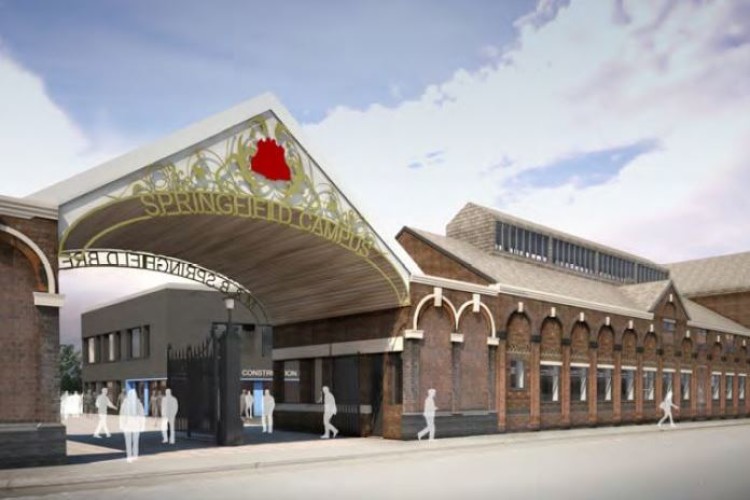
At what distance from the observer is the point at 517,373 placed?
3066cm

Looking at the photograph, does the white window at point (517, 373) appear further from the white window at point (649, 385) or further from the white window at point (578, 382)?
the white window at point (649, 385)

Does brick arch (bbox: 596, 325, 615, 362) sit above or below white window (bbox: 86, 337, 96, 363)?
above

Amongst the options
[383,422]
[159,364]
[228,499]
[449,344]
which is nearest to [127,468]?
[228,499]

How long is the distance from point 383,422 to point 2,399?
42.7 feet

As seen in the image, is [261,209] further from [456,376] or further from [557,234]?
[557,234]

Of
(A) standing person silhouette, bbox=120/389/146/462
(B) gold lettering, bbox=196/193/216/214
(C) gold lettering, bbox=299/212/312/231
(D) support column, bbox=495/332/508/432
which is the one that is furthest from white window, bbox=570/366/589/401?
(A) standing person silhouette, bbox=120/389/146/462

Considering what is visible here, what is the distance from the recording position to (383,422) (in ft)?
85.8

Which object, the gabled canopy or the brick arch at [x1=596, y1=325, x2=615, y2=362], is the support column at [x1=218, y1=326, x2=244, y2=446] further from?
the brick arch at [x1=596, y1=325, x2=615, y2=362]

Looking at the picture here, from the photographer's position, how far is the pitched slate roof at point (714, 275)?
5931cm

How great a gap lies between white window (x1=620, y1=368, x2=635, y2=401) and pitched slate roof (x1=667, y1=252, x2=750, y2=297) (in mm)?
24536

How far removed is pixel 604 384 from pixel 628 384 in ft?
8.89

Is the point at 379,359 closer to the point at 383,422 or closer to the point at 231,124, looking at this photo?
the point at 383,422

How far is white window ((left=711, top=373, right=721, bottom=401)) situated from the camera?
1866 inches

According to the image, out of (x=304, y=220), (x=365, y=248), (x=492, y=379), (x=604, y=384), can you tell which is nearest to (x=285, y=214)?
(x=304, y=220)
